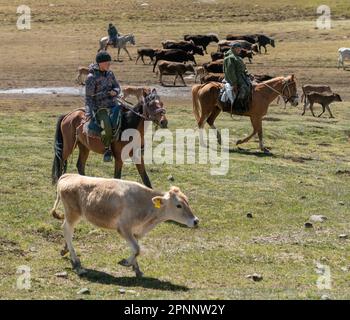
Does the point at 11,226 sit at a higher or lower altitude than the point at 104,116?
lower

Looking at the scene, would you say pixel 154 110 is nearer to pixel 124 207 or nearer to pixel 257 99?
pixel 124 207

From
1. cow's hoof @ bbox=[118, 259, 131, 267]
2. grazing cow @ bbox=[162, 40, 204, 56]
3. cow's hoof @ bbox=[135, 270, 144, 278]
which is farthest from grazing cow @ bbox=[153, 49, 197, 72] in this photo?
cow's hoof @ bbox=[135, 270, 144, 278]

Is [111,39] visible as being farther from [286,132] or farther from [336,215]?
[336,215]

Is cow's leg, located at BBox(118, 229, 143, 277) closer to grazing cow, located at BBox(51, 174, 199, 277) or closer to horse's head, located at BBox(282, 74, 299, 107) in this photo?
grazing cow, located at BBox(51, 174, 199, 277)

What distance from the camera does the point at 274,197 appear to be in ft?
51.5

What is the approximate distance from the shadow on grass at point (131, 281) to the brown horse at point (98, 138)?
11.0ft

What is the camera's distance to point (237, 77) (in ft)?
67.9

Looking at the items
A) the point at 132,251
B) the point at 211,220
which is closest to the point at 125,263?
the point at 132,251

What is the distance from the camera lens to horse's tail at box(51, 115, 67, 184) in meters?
14.8

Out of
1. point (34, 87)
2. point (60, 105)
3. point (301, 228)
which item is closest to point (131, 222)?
point (301, 228)

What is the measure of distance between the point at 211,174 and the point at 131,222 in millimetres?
6726

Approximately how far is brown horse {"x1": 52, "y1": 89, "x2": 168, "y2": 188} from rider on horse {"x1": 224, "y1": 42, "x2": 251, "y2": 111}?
664 centimetres

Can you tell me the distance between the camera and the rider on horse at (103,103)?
13.4m
